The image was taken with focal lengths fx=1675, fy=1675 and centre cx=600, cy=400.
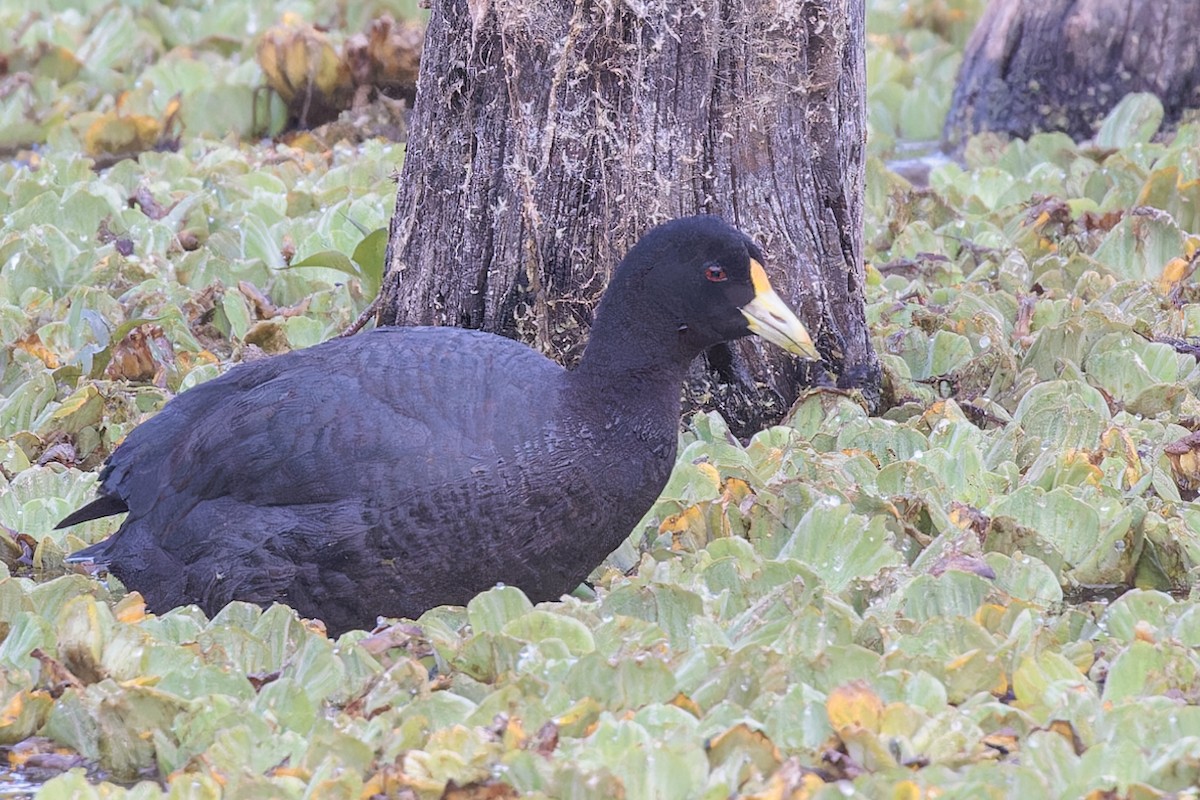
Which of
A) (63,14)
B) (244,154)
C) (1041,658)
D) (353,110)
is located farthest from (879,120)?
(1041,658)

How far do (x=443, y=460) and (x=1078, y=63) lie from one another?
17.8 ft

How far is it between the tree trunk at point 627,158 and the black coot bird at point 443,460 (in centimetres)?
76

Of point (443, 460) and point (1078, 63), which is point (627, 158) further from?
point (1078, 63)

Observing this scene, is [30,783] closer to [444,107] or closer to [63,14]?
[444,107]

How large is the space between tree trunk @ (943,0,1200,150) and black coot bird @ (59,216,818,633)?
4.68 meters

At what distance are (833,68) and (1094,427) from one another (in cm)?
124

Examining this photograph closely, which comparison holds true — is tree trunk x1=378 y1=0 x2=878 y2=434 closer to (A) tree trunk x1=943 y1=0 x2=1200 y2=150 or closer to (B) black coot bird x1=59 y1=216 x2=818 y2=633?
(B) black coot bird x1=59 y1=216 x2=818 y2=633

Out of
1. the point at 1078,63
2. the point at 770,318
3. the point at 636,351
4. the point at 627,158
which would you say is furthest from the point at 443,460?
the point at 1078,63

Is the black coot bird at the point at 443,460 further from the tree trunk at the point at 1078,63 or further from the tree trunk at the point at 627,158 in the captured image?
the tree trunk at the point at 1078,63

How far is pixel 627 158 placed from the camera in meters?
4.65

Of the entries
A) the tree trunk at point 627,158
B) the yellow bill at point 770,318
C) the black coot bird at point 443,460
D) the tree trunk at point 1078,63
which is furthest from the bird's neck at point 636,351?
the tree trunk at point 1078,63

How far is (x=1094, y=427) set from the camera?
4.54 meters

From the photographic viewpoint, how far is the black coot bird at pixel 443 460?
12.1ft

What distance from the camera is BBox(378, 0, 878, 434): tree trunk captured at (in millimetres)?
4586
